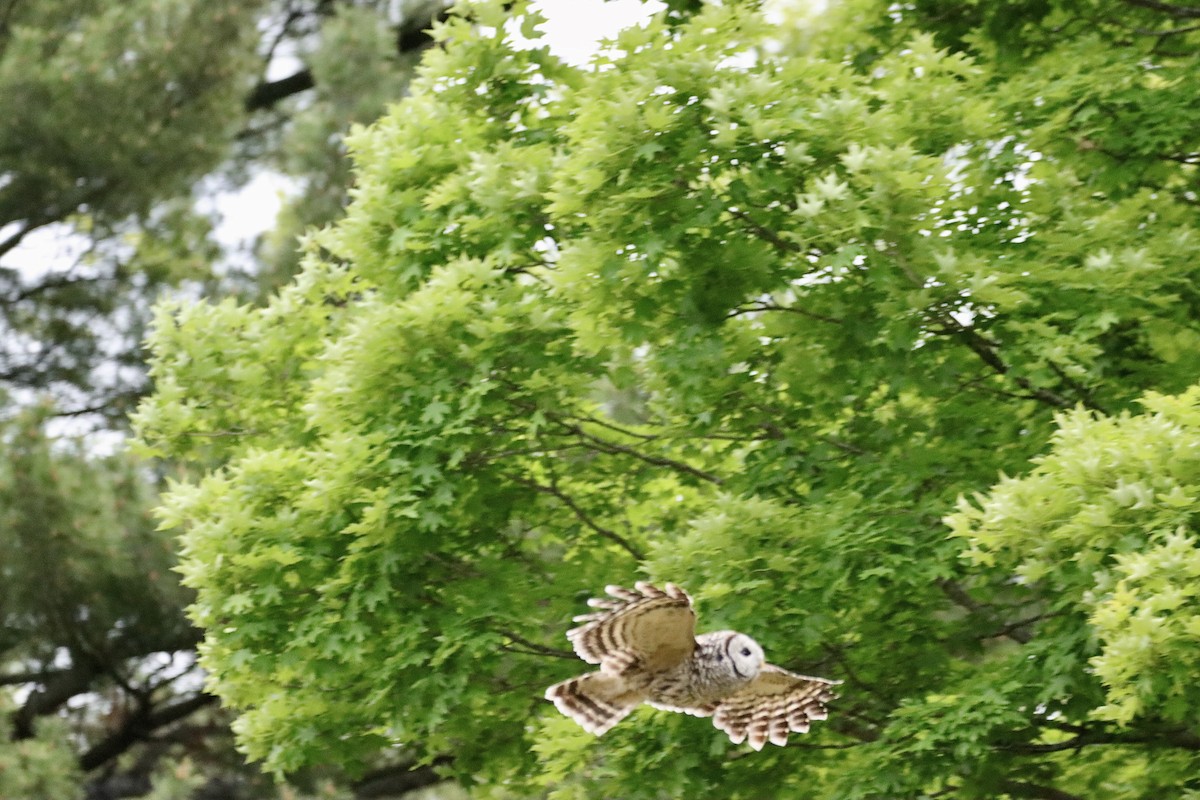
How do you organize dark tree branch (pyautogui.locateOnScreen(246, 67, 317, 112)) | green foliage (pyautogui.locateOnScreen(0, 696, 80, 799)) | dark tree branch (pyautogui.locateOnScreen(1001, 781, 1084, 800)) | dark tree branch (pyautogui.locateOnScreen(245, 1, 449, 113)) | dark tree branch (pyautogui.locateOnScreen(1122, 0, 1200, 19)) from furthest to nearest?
dark tree branch (pyautogui.locateOnScreen(246, 67, 317, 112))
dark tree branch (pyautogui.locateOnScreen(245, 1, 449, 113))
green foliage (pyautogui.locateOnScreen(0, 696, 80, 799))
dark tree branch (pyautogui.locateOnScreen(1122, 0, 1200, 19))
dark tree branch (pyautogui.locateOnScreen(1001, 781, 1084, 800))

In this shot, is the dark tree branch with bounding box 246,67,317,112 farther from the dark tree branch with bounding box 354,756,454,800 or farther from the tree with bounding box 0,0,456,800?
the dark tree branch with bounding box 354,756,454,800

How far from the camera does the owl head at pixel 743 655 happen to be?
583 cm

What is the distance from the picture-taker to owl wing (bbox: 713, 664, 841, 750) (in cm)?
610

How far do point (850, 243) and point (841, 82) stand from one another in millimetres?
1653

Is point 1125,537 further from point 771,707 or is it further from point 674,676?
point 674,676

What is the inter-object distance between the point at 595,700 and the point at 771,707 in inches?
28.0

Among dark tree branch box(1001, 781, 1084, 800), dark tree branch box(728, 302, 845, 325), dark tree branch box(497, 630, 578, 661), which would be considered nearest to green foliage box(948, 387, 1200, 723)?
dark tree branch box(728, 302, 845, 325)

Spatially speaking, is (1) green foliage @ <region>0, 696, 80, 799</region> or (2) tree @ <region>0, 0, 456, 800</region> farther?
(2) tree @ <region>0, 0, 456, 800</region>

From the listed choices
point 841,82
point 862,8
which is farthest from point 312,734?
point 862,8

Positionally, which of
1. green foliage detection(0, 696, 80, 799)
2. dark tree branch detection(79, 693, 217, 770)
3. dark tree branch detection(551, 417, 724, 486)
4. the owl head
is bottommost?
dark tree branch detection(79, 693, 217, 770)

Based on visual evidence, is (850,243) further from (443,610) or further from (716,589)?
(443,610)

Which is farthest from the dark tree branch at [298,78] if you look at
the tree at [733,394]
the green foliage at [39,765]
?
the tree at [733,394]

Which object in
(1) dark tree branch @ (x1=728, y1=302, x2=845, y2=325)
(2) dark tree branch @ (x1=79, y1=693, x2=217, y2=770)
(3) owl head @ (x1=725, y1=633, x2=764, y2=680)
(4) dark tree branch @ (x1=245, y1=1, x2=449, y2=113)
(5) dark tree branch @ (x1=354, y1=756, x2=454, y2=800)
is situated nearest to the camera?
(3) owl head @ (x1=725, y1=633, x2=764, y2=680)

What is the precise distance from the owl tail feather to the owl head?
41cm
